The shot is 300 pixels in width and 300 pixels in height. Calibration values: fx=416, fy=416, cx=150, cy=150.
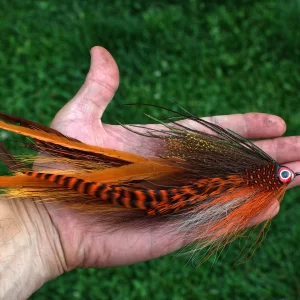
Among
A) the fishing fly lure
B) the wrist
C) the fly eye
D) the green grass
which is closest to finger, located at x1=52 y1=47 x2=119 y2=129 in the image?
the fishing fly lure

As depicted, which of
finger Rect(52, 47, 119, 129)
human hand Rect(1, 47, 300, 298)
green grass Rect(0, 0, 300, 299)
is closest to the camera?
human hand Rect(1, 47, 300, 298)

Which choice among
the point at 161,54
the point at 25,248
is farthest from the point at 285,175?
the point at 161,54

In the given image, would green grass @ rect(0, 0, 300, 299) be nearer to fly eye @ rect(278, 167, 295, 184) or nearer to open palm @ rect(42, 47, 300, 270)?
Answer: open palm @ rect(42, 47, 300, 270)

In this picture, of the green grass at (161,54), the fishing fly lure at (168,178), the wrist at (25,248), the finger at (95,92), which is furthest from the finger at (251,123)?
the wrist at (25,248)

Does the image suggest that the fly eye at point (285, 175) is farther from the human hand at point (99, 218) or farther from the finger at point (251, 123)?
the finger at point (251, 123)

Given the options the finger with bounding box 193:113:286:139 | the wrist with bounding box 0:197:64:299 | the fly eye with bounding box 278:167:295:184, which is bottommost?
the wrist with bounding box 0:197:64:299

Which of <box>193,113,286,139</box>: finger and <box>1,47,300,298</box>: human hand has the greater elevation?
<box>193,113,286,139</box>: finger
